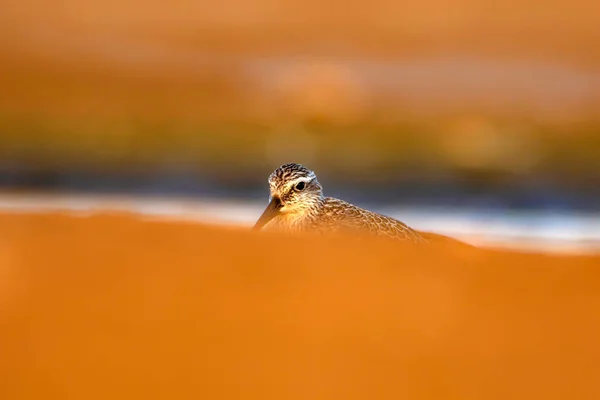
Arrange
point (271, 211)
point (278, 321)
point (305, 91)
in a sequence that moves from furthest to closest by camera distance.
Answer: point (305, 91)
point (271, 211)
point (278, 321)

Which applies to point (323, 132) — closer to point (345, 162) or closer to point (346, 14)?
point (345, 162)

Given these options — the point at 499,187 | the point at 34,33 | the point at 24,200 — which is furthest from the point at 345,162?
the point at 34,33

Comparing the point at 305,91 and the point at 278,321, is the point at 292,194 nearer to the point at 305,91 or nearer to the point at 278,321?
the point at 278,321

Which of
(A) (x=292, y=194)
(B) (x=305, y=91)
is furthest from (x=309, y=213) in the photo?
(B) (x=305, y=91)

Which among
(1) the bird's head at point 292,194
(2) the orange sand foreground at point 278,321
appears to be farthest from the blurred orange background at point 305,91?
(2) the orange sand foreground at point 278,321

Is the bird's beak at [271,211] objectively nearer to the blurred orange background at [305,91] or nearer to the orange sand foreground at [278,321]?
the orange sand foreground at [278,321]

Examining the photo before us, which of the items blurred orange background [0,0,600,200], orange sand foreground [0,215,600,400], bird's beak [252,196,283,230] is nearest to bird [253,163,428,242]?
bird's beak [252,196,283,230]
